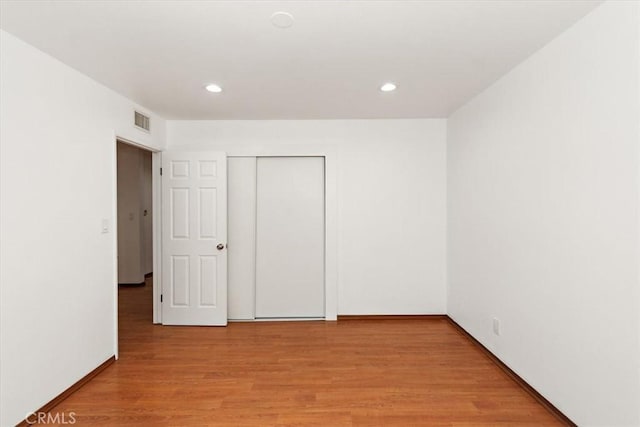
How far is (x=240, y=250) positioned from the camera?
4.05 metres

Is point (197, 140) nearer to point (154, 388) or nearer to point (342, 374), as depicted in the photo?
point (154, 388)

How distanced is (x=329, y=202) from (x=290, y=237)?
0.65 meters

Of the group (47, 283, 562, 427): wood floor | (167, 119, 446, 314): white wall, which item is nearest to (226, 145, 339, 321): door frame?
(167, 119, 446, 314): white wall

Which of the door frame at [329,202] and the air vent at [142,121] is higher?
the air vent at [142,121]

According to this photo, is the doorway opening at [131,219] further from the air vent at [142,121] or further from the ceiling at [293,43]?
the ceiling at [293,43]

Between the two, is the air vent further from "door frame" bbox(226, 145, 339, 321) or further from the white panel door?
"door frame" bbox(226, 145, 339, 321)

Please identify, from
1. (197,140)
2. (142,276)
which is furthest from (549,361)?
(142,276)

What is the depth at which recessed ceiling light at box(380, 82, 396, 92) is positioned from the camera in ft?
9.42

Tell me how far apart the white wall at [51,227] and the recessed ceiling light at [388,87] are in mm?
2424

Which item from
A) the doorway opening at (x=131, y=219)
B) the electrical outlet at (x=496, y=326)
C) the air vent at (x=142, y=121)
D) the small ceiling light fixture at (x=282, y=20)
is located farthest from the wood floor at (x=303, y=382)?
the doorway opening at (x=131, y=219)

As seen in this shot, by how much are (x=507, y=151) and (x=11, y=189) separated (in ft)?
11.4

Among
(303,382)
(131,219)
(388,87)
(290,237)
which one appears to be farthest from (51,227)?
(131,219)

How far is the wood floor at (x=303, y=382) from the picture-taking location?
2150mm

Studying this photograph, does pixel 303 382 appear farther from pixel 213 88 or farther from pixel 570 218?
pixel 213 88
